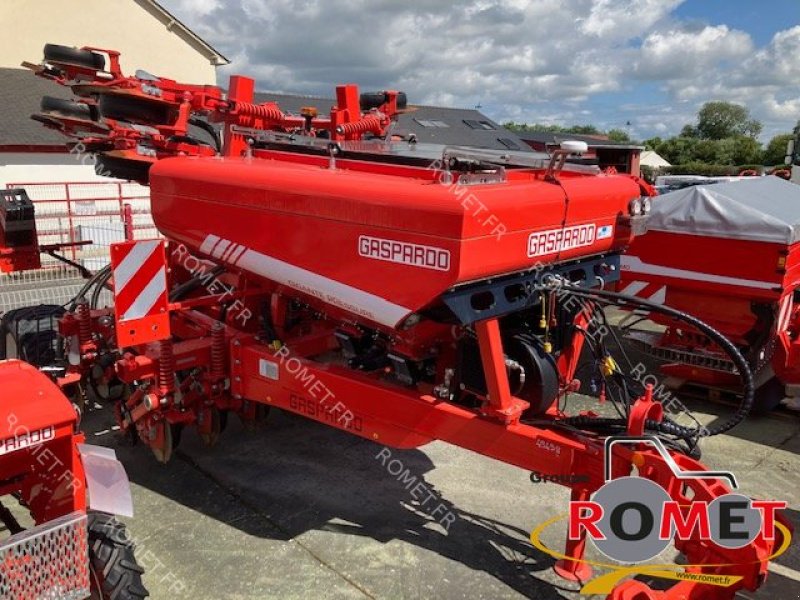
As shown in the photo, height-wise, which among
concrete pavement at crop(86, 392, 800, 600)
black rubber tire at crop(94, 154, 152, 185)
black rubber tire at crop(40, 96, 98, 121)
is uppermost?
black rubber tire at crop(40, 96, 98, 121)

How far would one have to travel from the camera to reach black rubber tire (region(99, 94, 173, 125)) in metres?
4.12

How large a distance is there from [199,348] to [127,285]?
0.56 metres

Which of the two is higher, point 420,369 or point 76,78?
point 76,78

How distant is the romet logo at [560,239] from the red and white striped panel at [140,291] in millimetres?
1890

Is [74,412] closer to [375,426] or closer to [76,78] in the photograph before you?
[375,426]

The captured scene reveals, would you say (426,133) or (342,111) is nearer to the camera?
(342,111)

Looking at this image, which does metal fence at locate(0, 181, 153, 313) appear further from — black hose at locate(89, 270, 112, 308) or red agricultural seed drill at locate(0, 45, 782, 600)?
black hose at locate(89, 270, 112, 308)

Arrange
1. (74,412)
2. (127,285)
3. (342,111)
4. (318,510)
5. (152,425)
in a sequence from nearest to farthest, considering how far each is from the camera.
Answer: (74,412) → (127,285) → (318,510) → (152,425) → (342,111)

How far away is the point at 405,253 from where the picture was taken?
269cm

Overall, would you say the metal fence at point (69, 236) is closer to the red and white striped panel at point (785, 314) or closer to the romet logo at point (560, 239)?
the romet logo at point (560, 239)

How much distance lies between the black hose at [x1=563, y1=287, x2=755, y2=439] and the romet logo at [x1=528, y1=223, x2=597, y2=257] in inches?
7.8

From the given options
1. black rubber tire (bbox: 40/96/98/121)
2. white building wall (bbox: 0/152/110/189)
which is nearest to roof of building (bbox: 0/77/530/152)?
white building wall (bbox: 0/152/110/189)

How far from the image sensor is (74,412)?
2361 mm

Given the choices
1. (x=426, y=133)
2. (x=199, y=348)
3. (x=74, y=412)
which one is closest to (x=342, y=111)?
(x=199, y=348)
